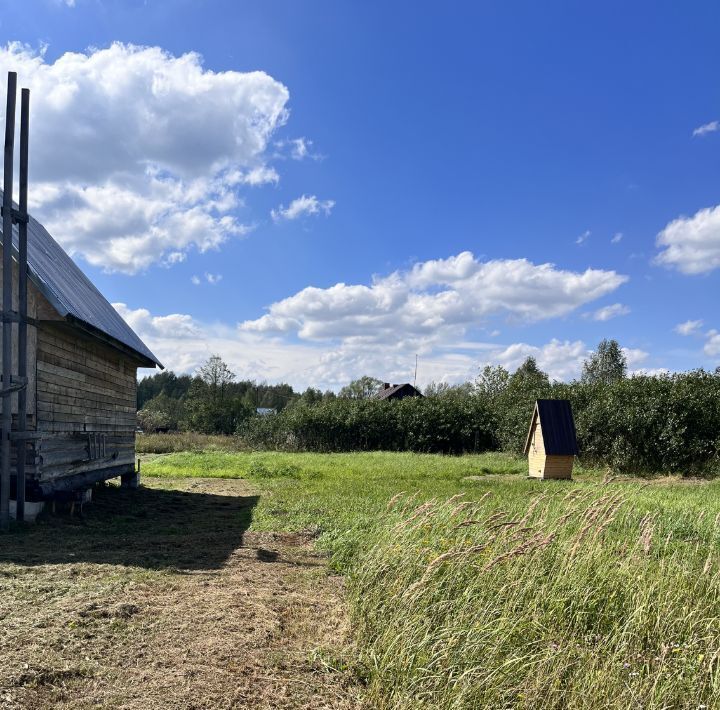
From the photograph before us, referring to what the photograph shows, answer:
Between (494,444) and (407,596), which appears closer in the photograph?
(407,596)

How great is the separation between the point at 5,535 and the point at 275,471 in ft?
36.5

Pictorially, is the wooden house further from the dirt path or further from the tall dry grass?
the tall dry grass

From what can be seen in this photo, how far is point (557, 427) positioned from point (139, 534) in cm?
1312

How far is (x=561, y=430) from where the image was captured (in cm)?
1797

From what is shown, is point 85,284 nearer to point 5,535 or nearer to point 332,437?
point 5,535

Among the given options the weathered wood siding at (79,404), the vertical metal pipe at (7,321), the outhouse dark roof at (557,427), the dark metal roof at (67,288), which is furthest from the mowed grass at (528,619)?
the outhouse dark roof at (557,427)

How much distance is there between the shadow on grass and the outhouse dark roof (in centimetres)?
923

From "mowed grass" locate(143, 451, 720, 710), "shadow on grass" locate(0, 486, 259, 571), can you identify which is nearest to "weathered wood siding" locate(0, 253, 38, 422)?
"shadow on grass" locate(0, 486, 259, 571)

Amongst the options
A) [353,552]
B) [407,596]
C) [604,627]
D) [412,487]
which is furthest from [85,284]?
[604,627]

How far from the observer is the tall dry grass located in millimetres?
3572

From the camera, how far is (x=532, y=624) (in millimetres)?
4160

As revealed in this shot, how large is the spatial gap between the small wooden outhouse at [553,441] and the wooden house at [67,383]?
11457 mm

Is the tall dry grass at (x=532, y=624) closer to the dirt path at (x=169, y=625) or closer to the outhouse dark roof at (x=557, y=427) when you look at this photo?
the dirt path at (x=169, y=625)

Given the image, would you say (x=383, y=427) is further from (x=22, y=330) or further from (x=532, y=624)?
(x=532, y=624)
